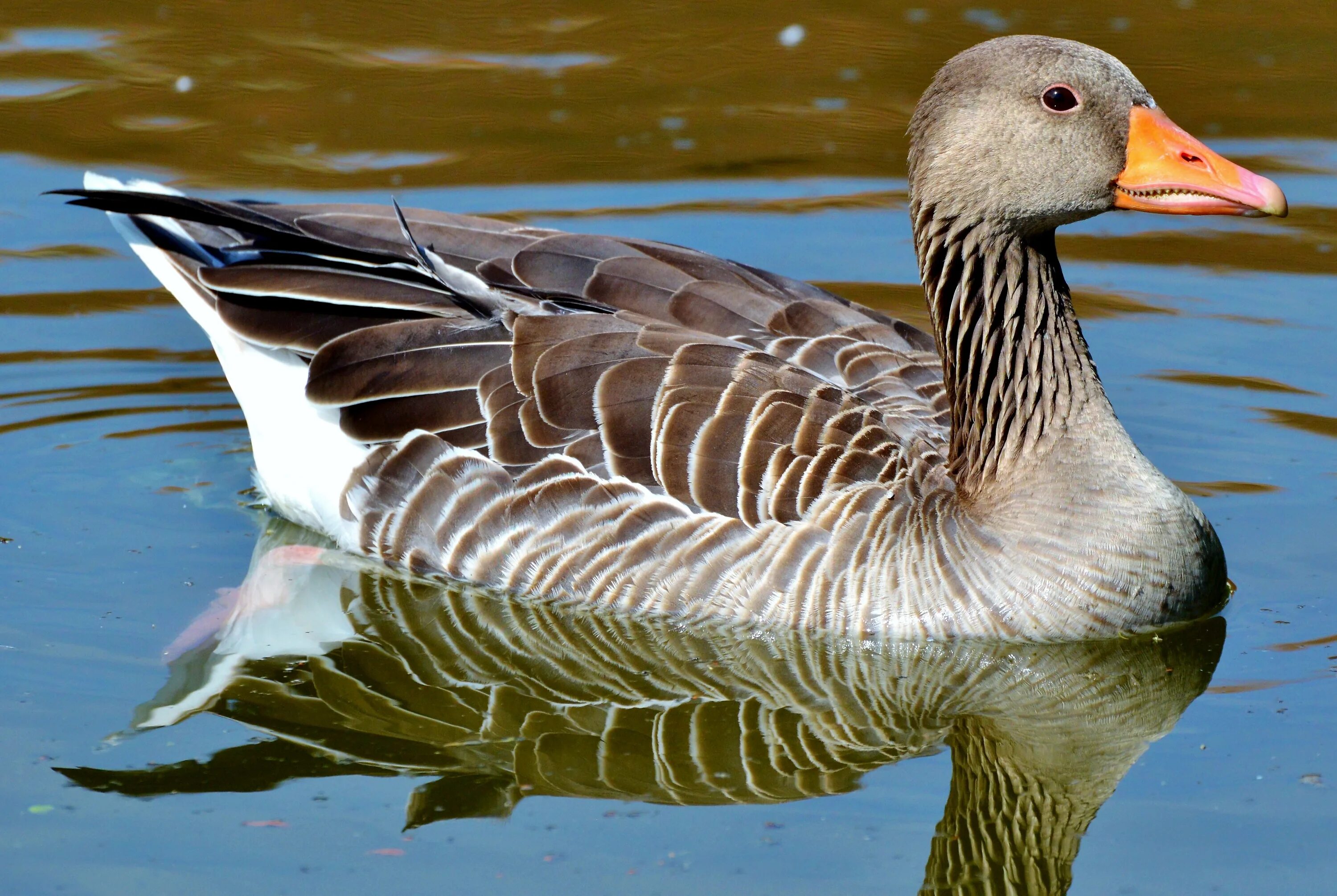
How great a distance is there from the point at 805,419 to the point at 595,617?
1.24 metres

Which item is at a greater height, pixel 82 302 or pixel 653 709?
pixel 82 302

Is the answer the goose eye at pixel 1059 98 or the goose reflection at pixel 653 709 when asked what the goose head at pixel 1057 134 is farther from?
the goose reflection at pixel 653 709

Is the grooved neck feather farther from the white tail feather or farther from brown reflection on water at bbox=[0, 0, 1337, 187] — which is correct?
brown reflection on water at bbox=[0, 0, 1337, 187]

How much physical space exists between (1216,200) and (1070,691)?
196 cm

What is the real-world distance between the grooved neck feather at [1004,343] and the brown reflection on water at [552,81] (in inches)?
211

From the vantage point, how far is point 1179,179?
647 cm

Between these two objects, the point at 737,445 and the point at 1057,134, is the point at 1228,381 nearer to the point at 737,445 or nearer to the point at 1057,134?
the point at 1057,134

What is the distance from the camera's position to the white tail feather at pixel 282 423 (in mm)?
7766

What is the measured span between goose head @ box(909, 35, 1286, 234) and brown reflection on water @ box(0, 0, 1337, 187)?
560cm

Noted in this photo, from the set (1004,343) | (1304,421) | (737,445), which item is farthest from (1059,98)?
(1304,421)

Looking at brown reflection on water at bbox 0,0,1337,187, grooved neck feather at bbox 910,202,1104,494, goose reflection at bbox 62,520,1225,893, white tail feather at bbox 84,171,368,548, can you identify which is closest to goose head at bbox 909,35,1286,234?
grooved neck feather at bbox 910,202,1104,494

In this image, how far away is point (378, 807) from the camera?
5.74 m

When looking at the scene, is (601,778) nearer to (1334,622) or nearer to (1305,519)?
(1334,622)

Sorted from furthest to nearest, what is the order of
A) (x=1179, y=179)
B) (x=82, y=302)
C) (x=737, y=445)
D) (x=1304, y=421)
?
(x=82, y=302)
(x=1304, y=421)
(x=737, y=445)
(x=1179, y=179)
